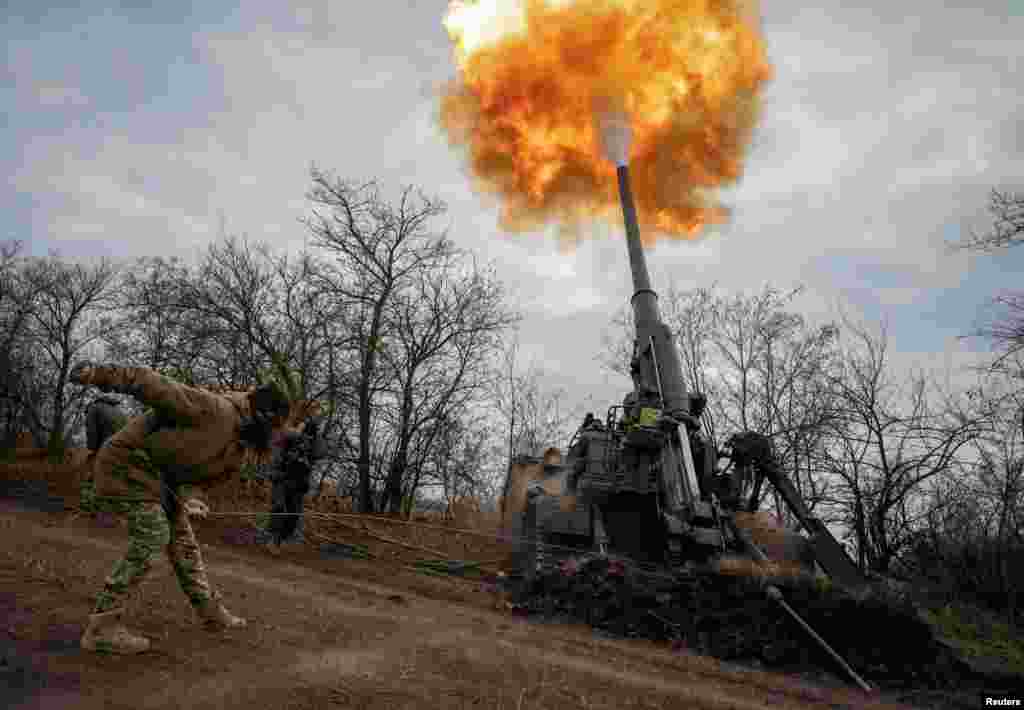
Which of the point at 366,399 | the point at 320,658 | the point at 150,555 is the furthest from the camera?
the point at 366,399

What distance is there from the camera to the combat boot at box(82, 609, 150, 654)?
3770 millimetres

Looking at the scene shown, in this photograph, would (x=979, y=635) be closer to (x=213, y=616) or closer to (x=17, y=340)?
(x=213, y=616)

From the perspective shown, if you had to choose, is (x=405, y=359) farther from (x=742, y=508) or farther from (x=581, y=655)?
(x=581, y=655)

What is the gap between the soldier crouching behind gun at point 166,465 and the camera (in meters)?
3.92

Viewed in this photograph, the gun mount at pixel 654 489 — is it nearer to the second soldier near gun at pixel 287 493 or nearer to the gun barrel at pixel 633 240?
the gun barrel at pixel 633 240

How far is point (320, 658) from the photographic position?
170 inches

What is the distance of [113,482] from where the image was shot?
13.7 feet

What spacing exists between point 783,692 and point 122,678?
18.3ft

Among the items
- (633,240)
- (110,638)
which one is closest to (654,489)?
(633,240)

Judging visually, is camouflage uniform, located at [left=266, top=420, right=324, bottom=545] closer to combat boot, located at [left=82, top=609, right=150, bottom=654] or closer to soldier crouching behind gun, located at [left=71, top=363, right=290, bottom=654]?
soldier crouching behind gun, located at [left=71, top=363, right=290, bottom=654]

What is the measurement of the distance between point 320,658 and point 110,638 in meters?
1.28

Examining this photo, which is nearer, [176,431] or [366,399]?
[176,431]

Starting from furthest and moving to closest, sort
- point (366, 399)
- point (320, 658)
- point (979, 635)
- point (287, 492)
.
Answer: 1. point (366, 399)
2. point (287, 492)
3. point (979, 635)
4. point (320, 658)

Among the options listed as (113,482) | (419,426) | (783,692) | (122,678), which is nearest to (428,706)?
(122,678)
